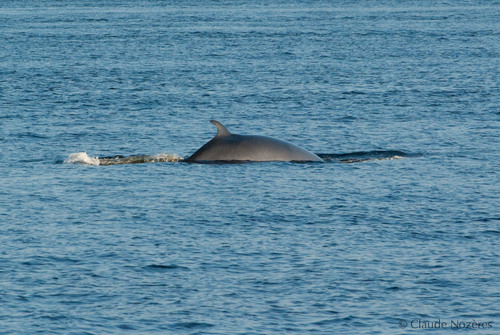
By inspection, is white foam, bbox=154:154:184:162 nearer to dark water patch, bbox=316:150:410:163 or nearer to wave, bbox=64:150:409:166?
wave, bbox=64:150:409:166

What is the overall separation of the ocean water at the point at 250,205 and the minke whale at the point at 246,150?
411 mm

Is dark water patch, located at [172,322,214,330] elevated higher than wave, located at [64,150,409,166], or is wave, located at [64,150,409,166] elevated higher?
wave, located at [64,150,409,166]

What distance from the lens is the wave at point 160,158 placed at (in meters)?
25.2

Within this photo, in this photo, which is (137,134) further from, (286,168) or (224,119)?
(286,168)

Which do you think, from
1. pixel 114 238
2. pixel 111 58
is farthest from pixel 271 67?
pixel 114 238

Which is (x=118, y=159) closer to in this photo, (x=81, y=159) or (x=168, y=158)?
(x=81, y=159)

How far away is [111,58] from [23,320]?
45615mm

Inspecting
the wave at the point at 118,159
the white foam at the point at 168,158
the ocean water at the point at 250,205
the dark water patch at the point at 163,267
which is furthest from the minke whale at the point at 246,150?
the dark water patch at the point at 163,267

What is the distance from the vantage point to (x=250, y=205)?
20.5 metres

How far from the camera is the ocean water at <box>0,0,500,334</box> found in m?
14.4

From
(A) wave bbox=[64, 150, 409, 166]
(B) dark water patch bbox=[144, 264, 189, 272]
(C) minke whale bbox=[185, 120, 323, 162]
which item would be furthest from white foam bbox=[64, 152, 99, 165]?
(B) dark water patch bbox=[144, 264, 189, 272]

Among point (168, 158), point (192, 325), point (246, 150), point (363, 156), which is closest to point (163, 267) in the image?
point (192, 325)

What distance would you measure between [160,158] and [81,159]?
6.70 ft

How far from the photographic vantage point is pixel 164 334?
1340 centimetres
